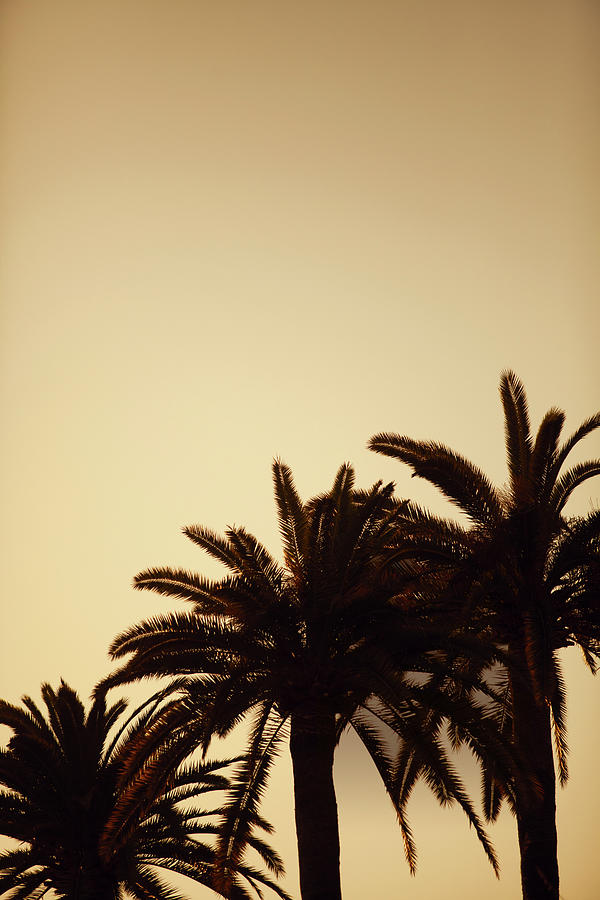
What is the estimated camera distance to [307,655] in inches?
533

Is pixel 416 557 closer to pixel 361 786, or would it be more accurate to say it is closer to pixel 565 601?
pixel 565 601

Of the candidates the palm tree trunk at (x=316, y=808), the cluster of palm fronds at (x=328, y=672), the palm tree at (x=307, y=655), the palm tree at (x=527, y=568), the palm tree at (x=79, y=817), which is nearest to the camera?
the cluster of palm fronds at (x=328, y=672)

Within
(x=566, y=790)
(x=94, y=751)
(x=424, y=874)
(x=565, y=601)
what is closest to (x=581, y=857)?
(x=566, y=790)

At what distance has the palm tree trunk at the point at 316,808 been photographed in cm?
1380

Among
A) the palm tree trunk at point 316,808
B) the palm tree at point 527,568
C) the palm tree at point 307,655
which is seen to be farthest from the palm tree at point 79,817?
the palm tree at point 527,568

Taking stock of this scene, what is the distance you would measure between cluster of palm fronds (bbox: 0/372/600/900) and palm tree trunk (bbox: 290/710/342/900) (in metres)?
0.03

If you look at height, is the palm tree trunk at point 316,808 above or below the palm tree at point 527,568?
below

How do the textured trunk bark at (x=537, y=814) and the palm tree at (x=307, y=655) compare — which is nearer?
the palm tree at (x=307, y=655)

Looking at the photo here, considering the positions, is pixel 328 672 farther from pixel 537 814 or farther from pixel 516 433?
pixel 516 433

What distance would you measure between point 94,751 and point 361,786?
9.40 m

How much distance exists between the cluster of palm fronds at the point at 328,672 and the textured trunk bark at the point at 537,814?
3 cm

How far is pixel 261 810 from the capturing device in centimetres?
2427

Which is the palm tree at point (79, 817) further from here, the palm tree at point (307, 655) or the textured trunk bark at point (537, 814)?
the textured trunk bark at point (537, 814)

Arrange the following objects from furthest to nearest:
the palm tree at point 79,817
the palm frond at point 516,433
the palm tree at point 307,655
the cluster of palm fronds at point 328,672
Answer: the palm frond at point 516,433
the palm tree at point 79,817
the palm tree at point 307,655
the cluster of palm fronds at point 328,672
